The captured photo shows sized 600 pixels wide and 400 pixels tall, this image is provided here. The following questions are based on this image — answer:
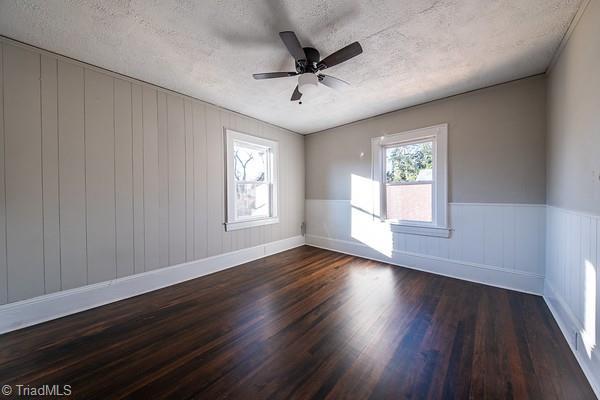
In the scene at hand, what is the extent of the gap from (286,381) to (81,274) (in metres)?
2.36

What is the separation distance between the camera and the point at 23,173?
1.96 metres

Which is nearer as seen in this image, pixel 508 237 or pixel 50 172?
pixel 50 172

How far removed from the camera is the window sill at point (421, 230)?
3117mm

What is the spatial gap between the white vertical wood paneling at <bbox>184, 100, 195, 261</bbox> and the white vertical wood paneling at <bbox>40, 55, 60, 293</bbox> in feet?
3.98

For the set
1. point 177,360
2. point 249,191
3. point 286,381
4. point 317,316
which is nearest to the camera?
point 286,381

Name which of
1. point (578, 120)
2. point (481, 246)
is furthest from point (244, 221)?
point (578, 120)

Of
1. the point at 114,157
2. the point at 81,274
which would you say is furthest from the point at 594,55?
the point at 81,274

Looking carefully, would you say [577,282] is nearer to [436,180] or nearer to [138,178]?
[436,180]

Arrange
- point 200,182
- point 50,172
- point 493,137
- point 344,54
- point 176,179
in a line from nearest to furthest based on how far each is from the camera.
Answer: point 344,54 → point 50,172 → point 493,137 → point 176,179 → point 200,182

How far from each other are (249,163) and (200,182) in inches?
40.6

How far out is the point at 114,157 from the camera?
246cm

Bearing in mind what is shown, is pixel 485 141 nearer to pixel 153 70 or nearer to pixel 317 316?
pixel 317 316

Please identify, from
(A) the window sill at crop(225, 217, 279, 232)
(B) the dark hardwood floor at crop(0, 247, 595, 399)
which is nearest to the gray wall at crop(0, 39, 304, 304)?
(A) the window sill at crop(225, 217, 279, 232)

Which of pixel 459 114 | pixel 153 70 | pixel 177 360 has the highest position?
pixel 153 70
